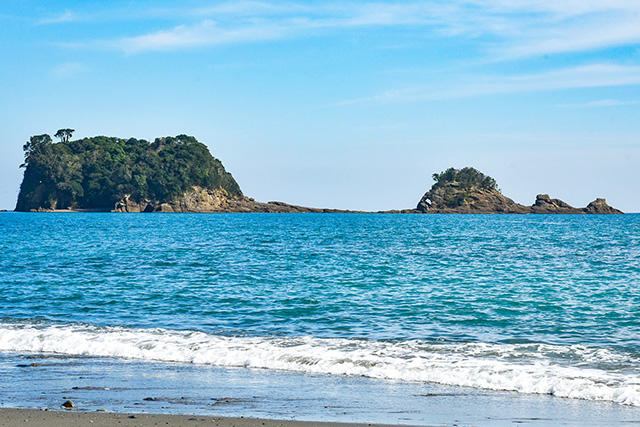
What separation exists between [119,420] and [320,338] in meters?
6.93

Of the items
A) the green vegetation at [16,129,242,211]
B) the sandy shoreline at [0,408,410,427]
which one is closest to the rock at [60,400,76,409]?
the sandy shoreline at [0,408,410,427]

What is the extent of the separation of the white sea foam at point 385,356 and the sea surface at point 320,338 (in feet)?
0.13

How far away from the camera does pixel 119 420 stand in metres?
7.86

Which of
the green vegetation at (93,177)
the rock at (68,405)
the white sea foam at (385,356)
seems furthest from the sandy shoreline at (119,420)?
the green vegetation at (93,177)

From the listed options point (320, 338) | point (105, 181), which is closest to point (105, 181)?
→ point (105, 181)

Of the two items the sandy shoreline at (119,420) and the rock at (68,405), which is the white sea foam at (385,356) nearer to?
the sandy shoreline at (119,420)

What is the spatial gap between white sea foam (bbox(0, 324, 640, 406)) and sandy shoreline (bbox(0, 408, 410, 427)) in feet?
11.8

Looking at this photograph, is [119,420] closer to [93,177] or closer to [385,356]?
[385,356]

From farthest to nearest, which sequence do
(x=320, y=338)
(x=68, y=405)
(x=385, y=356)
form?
1. (x=320, y=338)
2. (x=385, y=356)
3. (x=68, y=405)

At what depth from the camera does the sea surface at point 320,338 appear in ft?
31.6

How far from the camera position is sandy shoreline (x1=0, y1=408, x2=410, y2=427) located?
7691mm

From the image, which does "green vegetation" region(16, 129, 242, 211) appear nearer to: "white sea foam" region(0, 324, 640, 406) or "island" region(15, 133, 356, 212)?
"island" region(15, 133, 356, 212)

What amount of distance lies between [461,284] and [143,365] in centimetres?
1576

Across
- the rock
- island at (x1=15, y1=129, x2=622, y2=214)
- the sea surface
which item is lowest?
the sea surface
